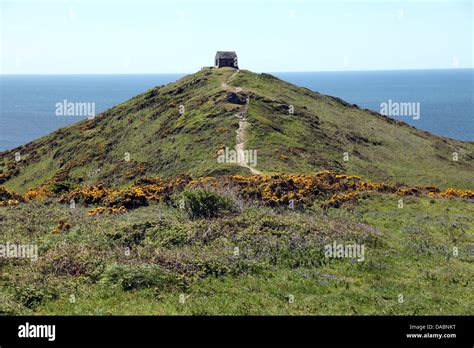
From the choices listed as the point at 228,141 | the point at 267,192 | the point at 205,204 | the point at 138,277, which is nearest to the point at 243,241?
the point at 205,204

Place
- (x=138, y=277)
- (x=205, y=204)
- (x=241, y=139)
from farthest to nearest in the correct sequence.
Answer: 1. (x=241, y=139)
2. (x=205, y=204)
3. (x=138, y=277)

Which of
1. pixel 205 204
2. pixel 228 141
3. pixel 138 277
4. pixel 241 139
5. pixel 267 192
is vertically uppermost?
pixel 241 139

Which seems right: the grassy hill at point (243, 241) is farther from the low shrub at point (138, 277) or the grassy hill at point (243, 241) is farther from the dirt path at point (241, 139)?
the dirt path at point (241, 139)

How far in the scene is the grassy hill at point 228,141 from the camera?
6344 centimetres

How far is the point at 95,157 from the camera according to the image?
76.9m

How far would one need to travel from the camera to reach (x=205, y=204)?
30.4 meters

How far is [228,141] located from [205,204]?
3370 cm

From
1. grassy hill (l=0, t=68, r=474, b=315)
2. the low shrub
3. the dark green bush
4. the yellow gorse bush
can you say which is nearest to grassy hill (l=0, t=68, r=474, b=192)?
grassy hill (l=0, t=68, r=474, b=315)

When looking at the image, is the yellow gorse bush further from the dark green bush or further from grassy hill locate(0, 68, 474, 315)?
the dark green bush

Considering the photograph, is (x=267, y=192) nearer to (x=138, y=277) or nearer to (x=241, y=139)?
(x=138, y=277)

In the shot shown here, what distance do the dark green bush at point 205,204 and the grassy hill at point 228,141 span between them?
20.5 meters

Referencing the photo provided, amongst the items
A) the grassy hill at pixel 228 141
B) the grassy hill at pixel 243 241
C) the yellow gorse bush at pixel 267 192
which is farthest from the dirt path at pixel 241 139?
the yellow gorse bush at pixel 267 192

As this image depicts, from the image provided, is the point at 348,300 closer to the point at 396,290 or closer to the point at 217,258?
the point at 396,290

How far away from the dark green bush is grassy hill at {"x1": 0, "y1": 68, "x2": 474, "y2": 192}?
2051cm
